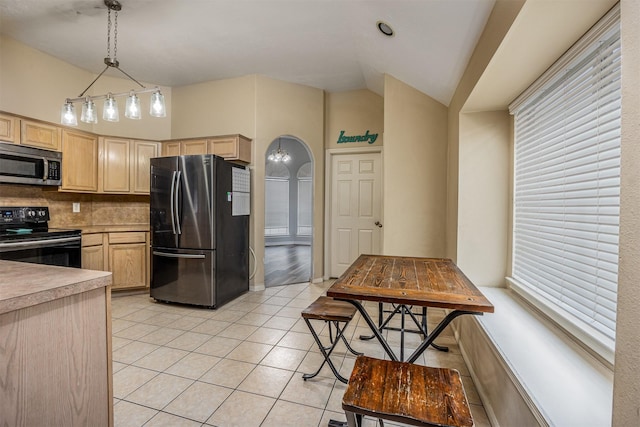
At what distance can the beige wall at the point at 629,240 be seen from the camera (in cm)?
65

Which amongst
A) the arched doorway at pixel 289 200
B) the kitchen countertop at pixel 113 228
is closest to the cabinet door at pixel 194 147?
the kitchen countertop at pixel 113 228

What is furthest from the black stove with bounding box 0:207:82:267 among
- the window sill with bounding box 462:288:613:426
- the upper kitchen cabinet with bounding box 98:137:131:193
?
the window sill with bounding box 462:288:613:426

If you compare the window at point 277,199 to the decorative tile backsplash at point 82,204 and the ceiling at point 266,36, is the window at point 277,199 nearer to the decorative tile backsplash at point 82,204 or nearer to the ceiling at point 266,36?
the decorative tile backsplash at point 82,204

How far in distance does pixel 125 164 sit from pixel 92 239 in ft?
3.43

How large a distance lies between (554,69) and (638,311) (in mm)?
1541

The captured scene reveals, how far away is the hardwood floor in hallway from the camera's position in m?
4.75

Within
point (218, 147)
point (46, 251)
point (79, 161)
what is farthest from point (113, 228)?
point (218, 147)

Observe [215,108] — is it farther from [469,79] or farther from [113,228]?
[469,79]

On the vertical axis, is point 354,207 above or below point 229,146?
below

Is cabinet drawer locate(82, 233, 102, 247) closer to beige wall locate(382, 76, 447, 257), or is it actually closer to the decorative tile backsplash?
the decorative tile backsplash

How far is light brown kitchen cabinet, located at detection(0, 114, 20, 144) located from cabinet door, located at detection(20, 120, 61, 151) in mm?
40

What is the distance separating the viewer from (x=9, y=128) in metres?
2.97

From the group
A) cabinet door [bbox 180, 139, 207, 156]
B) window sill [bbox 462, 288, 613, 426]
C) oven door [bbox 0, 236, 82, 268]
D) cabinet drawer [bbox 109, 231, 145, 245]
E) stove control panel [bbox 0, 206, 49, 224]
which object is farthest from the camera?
cabinet door [bbox 180, 139, 207, 156]

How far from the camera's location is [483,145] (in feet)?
8.11
